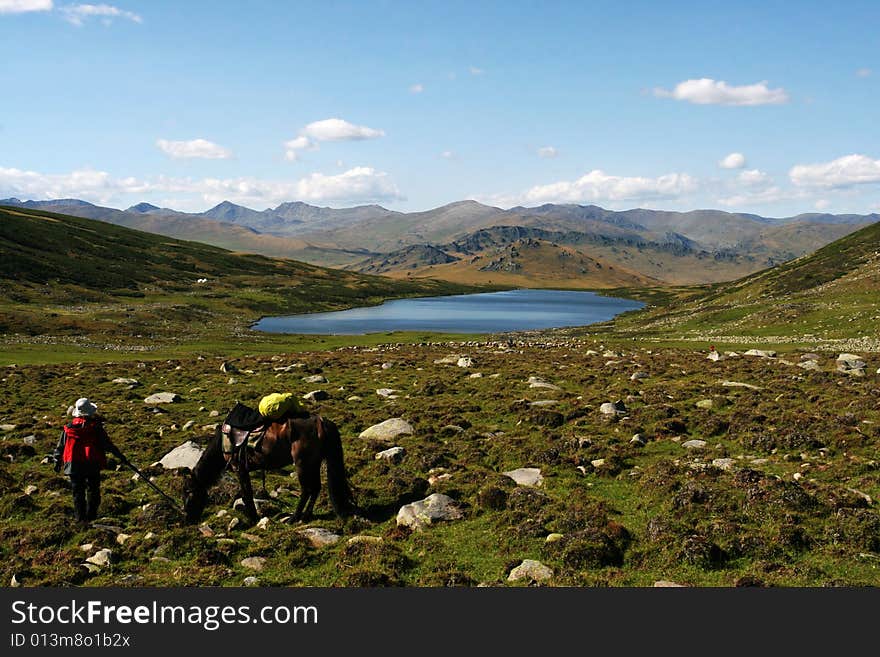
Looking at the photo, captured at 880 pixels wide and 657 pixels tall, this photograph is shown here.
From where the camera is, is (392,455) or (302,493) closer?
(302,493)

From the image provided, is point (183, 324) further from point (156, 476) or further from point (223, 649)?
point (223, 649)

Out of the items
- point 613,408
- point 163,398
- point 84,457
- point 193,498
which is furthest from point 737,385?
point 163,398

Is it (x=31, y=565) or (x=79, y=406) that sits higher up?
(x=79, y=406)

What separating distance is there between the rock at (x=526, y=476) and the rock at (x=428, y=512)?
2506mm

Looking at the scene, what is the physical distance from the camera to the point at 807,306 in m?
69.8

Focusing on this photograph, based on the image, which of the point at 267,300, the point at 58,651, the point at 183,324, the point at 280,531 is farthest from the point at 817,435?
the point at 267,300

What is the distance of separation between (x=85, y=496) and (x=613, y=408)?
17.9m

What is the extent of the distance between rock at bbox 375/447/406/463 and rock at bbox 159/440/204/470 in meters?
5.50

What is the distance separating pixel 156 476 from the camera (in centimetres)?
1584

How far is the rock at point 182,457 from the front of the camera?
54.4ft

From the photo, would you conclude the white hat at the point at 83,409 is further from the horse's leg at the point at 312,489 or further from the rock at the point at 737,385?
the rock at the point at 737,385

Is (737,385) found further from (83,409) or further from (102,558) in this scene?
(83,409)

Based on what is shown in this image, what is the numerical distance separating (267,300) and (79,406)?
169 meters

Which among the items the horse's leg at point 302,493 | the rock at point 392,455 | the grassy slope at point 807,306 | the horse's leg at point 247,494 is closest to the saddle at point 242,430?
the horse's leg at point 247,494
